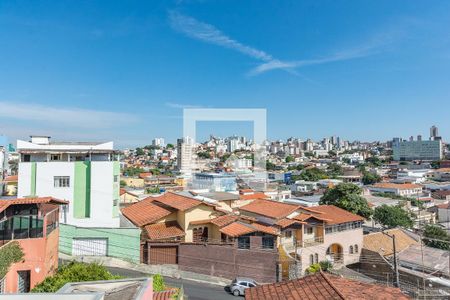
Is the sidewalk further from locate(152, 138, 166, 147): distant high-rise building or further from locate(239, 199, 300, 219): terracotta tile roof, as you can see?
locate(152, 138, 166, 147): distant high-rise building

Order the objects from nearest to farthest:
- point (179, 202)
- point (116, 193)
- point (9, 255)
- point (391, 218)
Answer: point (9, 255) → point (179, 202) → point (116, 193) → point (391, 218)

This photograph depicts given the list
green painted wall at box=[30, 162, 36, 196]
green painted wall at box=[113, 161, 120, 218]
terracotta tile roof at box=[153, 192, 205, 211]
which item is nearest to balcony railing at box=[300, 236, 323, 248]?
terracotta tile roof at box=[153, 192, 205, 211]

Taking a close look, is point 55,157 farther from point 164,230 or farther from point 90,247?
point 164,230

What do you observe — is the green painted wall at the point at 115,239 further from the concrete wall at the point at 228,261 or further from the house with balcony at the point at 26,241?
the house with balcony at the point at 26,241

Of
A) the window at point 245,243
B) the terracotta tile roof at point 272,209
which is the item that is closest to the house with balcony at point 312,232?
the terracotta tile roof at point 272,209

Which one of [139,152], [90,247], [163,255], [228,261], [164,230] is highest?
[139,152]

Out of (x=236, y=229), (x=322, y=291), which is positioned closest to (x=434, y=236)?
(x=236, y=229)
